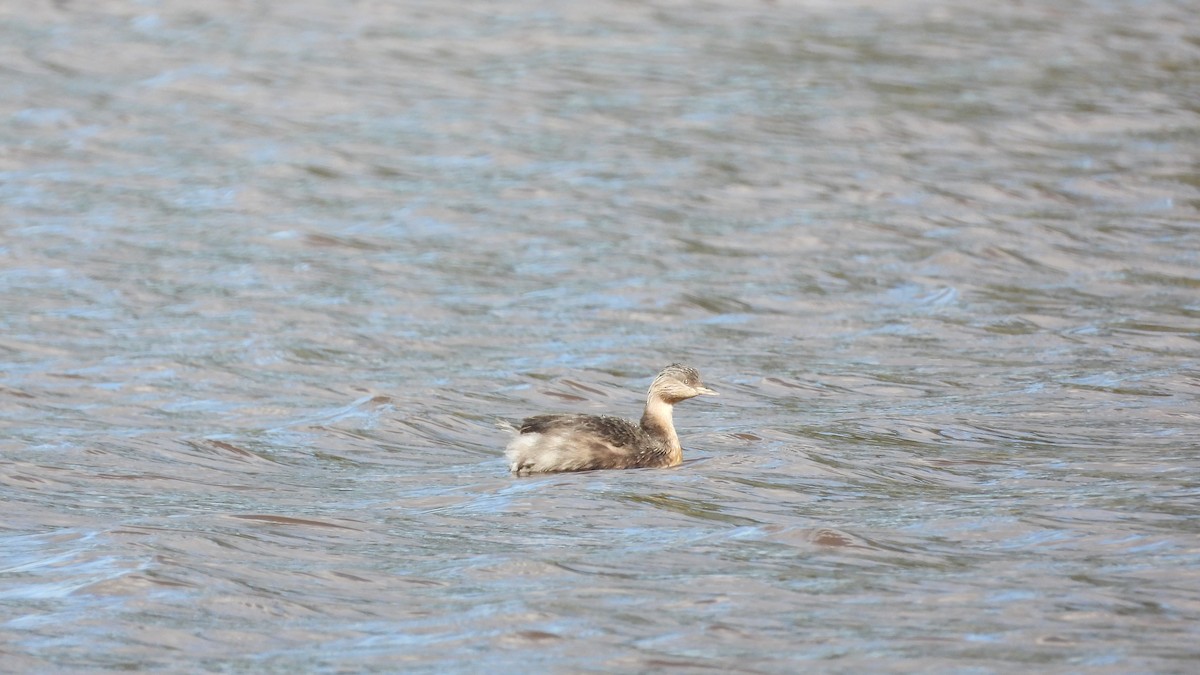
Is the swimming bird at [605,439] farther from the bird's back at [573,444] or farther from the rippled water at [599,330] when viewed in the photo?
the rippled water at [599,330]

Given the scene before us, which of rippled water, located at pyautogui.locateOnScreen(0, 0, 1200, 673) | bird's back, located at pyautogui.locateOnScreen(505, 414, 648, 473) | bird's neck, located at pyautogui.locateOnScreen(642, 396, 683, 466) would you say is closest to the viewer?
rippled water, located at pyautogui.locateOnScreen(0, 0, 1200, 673)

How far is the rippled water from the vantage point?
778cm

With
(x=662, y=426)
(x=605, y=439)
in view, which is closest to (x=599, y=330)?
(x=662, y=426)

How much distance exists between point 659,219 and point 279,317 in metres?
3.87

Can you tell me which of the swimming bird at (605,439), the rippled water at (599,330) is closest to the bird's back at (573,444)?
the swimming bird at (605,439)

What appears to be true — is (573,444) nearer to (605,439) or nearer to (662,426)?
(605,439)

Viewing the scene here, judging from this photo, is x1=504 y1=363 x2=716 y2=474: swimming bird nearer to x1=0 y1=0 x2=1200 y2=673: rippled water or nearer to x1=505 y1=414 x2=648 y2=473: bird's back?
x1=505 y1=414 x2=648 y2=473: bird's back

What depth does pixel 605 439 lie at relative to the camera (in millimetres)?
10039

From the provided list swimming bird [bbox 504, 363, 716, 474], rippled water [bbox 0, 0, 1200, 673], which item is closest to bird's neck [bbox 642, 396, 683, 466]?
swimming bird [bbox 504, 363, 716, 474]

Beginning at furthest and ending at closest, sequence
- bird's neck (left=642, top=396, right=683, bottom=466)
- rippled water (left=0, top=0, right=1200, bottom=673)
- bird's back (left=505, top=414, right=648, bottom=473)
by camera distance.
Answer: bird's neck (left=642, top=396, right=683, bottom=466), bird's back (left=505, top=414, right=648, bottom=473), rippled water (left=0, top=0, right=1200, bottom=673)

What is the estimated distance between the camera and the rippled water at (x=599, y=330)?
25.5 ft

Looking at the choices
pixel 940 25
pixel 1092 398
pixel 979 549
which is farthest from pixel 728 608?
pixel 940 25

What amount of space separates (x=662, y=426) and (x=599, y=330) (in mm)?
3206

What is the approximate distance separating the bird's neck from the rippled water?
0.61ft
